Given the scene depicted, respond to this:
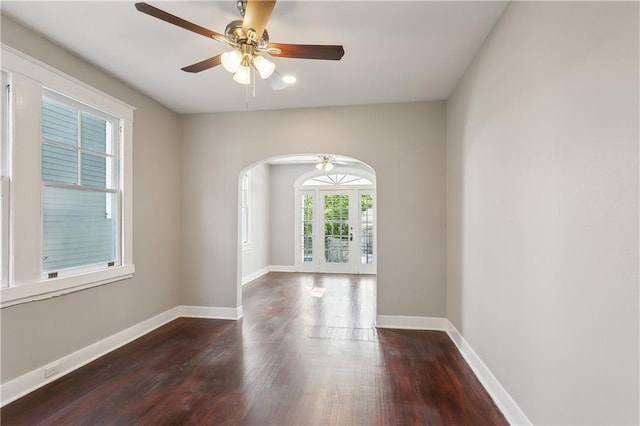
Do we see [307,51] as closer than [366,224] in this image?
Yes

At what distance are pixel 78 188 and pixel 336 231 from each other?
5.88m

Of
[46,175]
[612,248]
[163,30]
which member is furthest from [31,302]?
[612,248]

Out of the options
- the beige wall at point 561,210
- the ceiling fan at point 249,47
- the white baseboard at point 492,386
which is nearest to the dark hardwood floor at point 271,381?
the white baseboard at point 492,386

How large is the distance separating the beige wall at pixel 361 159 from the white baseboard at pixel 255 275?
7.84ft

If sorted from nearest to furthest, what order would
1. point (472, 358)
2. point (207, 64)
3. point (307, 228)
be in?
1. point (207, 64)
2. point (472, 358)
3. point (307, 228)

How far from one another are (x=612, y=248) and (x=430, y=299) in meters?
2.88

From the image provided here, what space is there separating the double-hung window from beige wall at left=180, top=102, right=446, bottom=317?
116 centimetres

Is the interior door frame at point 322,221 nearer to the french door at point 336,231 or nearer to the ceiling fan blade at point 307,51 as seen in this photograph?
the french door at point 336,231

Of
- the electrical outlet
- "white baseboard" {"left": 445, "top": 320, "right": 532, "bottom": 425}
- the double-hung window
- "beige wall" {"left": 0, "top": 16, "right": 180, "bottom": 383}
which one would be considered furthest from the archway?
the electrical outlet

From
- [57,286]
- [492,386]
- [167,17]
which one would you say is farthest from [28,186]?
[492,386]

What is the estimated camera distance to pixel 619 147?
123 centimetres

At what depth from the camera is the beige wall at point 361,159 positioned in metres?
4.00

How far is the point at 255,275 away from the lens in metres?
7.42

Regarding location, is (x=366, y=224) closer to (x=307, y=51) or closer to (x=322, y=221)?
(x=322, y=221)
